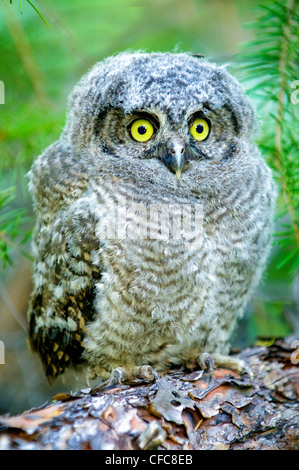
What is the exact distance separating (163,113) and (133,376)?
1092 millimetres

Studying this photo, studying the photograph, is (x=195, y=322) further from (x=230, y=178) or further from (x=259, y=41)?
(x=259, y=41)

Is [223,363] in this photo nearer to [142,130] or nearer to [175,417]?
[175,417]

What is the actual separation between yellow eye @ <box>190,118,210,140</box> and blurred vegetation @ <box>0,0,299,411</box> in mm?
308

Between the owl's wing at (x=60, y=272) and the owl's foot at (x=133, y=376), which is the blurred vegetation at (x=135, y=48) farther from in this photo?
the owl's foot at (x=133, y=376)

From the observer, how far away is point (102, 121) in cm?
208

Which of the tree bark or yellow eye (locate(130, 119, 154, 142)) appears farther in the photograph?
yellow eye (locate(130, 119, 154, 142))

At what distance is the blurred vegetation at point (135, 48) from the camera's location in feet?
7.13

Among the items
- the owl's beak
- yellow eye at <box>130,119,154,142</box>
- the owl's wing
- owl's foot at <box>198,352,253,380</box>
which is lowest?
owl's foot at <box>198,352,253,380</box>

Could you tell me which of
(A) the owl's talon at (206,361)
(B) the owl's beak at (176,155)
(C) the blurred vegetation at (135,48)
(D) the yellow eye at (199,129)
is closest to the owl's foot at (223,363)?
(A) the owl's talon at (206,361)

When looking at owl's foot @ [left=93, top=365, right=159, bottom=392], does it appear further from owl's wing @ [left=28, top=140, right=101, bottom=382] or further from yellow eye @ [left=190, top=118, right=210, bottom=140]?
yellow eye @ [left=190, top=118, right=210, bottom=140]

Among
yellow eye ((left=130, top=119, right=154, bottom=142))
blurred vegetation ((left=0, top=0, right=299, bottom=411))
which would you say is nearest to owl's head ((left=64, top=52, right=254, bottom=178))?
yellow eye ((left=130, top=119, right=154, bottom=142))

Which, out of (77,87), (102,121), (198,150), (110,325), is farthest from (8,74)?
(110,325)

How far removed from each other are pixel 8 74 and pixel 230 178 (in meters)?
1.45

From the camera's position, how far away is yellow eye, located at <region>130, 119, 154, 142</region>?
2006 millimetres
